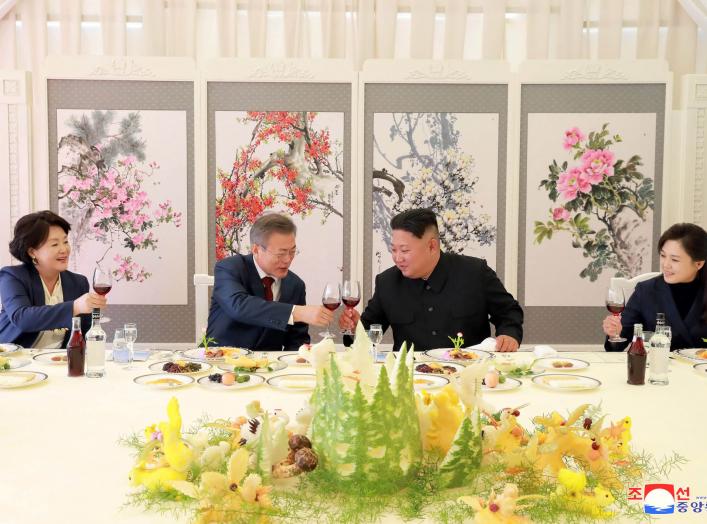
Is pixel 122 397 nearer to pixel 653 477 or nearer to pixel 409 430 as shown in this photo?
pixel 409 430

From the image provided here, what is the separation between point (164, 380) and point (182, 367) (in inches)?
7.5

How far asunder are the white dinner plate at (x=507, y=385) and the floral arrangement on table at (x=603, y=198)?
3.14 m

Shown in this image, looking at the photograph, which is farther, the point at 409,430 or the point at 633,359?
the point at 633,359

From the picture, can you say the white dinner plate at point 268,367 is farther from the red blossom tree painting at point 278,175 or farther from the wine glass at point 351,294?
the red blossom tree painting at point 278,175

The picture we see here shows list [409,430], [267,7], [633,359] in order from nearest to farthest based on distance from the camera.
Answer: [409,430] → [633,359] → [267,7]

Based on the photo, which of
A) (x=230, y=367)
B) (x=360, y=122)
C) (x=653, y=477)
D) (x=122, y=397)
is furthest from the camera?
(x=360, y=122)

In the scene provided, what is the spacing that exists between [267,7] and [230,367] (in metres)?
3.79

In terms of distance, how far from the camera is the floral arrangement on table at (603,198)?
5535mm

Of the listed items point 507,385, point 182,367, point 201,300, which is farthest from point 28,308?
point 507,385

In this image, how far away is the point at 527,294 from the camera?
5.61 metres

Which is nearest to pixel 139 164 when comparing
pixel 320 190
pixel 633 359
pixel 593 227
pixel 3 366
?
pixel 320 190

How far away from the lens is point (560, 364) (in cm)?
298

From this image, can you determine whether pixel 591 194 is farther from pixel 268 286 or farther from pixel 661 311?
pixel 268 286

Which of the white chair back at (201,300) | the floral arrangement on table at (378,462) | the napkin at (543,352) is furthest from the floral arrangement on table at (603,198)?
the floral arrangement on table at (378,462)
